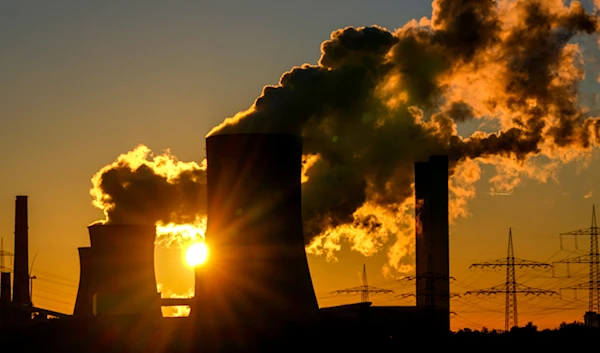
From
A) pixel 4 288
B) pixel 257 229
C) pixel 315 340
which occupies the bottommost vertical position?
pixel 315 340

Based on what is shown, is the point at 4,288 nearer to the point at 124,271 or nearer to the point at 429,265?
the point at 124,271

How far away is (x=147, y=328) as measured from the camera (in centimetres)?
4262

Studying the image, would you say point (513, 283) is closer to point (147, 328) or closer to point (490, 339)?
point (490, 339)

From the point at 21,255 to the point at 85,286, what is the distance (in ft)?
31.9

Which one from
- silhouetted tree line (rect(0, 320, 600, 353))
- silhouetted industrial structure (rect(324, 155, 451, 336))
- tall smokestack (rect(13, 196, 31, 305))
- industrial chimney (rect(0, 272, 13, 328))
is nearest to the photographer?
silhouetted tree line (rect(0, 320, 600, 353))

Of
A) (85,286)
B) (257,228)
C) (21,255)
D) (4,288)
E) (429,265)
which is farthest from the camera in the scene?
A: (4,288)

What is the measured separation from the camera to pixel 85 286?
45469 mm

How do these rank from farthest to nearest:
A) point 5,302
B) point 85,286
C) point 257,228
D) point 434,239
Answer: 1. point 5,302
2. point 434,239
3. point 85,286
4. point 257,228

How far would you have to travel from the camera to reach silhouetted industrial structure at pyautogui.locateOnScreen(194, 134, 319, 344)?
2919 cm

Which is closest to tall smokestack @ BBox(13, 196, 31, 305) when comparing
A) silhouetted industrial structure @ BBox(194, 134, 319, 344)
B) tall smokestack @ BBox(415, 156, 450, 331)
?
tall smokestack @ BBox(415, 156, 450, 331)

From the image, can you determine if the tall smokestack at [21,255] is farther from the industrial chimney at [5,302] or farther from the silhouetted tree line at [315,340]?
the silhouetted tree line at [315,340]

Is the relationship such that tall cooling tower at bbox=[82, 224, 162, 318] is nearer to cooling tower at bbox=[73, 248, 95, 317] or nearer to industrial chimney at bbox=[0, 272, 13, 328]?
cooling tower at bbox=[73, 248, 95, 317]

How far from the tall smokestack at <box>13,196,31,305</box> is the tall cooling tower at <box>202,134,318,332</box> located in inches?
975

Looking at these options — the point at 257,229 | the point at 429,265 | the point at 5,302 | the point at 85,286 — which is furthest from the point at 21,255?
the point at 257,229
